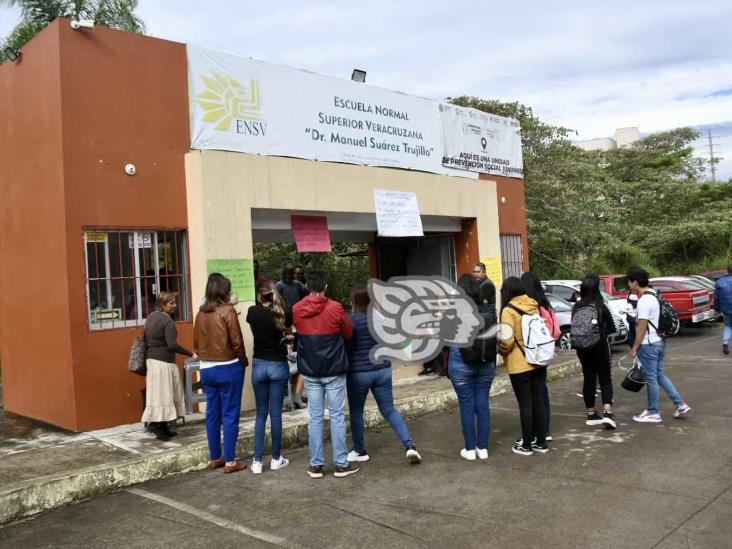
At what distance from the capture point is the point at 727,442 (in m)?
6.04

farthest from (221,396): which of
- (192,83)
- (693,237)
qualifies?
(693,237)

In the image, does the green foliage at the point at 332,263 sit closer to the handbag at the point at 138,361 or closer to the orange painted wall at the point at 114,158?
the orange painted wall at the point at 114,158

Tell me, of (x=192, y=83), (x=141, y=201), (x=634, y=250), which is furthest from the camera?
(x=634, y=250)

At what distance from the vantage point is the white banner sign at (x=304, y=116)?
813 centimetres

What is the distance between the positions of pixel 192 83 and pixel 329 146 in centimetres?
215

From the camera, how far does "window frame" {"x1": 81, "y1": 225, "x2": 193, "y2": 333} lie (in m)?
7.14

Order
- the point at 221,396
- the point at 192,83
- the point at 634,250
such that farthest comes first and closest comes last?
1. the point at 634,250
2. the point at 192,83
3. the point at 221,396

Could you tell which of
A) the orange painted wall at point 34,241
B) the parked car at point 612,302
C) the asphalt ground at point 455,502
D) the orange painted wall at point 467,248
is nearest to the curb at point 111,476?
the asphalt ground at point 455,502

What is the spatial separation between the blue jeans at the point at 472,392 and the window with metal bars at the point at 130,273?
3660 mm

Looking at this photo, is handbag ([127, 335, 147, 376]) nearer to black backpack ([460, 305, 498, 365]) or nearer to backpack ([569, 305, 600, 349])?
black backpack ([460, 305, 498, 365])

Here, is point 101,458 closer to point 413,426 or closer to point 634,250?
point 413,426

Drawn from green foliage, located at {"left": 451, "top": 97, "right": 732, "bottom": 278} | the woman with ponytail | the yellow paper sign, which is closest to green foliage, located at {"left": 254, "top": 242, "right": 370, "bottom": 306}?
green foliage, located at {"left": 451, "top": 97, "right": 732, "bottom": 278}

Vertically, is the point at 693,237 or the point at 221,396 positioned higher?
the point at 693,237

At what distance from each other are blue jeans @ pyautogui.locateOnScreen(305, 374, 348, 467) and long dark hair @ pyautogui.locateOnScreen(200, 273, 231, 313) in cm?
106
